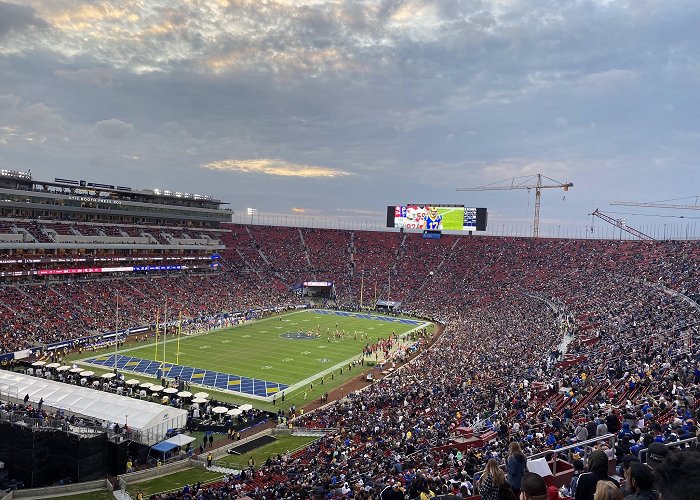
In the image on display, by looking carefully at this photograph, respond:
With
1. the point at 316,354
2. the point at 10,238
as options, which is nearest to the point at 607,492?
the point at 316,354

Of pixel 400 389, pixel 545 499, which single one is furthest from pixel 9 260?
pixel 545 499

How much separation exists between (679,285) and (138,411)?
41411 mm

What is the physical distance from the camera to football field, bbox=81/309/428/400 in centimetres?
3956

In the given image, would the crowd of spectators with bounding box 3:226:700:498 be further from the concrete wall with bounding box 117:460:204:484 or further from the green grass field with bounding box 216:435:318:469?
the concrete wall with bounding box 117:460:204:484

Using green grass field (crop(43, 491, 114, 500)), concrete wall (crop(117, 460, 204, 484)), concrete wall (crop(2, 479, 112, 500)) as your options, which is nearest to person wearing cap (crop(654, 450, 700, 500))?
green grass field (crop(43, 491, 114, 500))

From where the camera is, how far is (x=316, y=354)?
48.7 meters

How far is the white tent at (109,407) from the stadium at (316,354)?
12cm

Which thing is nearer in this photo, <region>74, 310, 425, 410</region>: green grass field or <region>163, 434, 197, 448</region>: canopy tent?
<region>163, 434, 197, 448</region>: canopy tent

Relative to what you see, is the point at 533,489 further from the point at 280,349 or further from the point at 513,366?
the point at 280,349

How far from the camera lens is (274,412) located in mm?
32844

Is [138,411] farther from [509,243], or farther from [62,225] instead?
[509,243]

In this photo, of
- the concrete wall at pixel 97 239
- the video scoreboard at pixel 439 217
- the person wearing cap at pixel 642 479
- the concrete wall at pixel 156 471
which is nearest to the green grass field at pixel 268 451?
the concrete wall at pixel 156 471

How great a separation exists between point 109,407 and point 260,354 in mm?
20444

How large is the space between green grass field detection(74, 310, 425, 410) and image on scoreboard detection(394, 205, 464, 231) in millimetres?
24954
